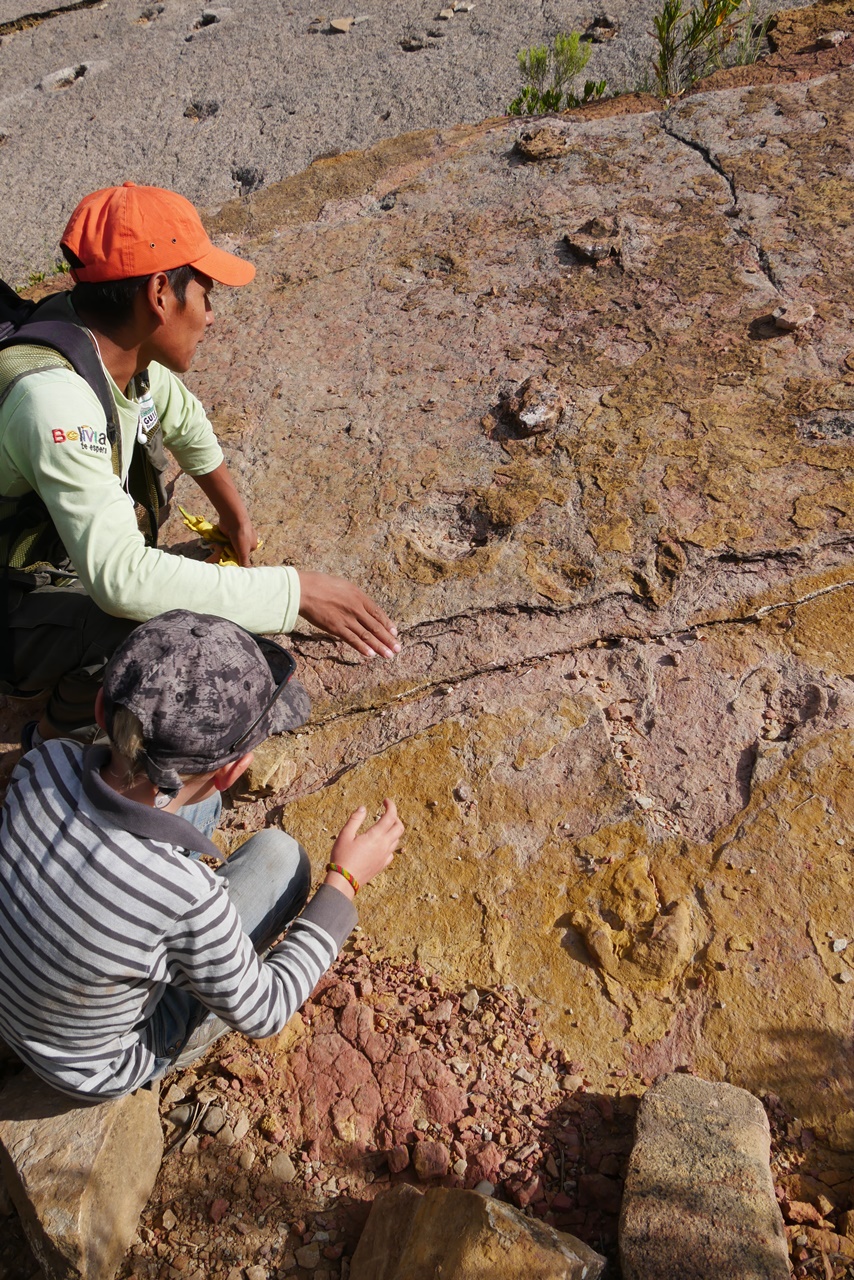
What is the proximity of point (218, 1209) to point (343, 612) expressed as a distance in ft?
Answer: 3.74

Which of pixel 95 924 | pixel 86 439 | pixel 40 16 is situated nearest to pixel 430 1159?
pixel 95 924

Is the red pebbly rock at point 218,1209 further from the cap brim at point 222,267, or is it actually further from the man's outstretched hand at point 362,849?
the cap brim at point 222,267

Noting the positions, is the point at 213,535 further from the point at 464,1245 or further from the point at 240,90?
the point at 240,90

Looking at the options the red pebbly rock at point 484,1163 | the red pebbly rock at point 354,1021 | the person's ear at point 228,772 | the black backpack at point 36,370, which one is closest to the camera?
the person's ear at point 228,772

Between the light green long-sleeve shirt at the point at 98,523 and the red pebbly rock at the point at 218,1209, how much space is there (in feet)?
3.48

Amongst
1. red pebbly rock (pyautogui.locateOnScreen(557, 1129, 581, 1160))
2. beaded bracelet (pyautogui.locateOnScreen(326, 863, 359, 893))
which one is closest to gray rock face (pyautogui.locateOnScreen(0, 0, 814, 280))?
beaded bracelet (pyautogui.locateOnScreen(326, 863, 359, 893))

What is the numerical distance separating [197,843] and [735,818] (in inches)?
45.9

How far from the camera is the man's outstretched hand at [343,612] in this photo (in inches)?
78.5

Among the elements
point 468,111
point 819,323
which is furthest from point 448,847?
point 468,111

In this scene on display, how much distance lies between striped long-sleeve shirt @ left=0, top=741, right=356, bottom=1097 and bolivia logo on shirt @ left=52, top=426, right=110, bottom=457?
661 mm

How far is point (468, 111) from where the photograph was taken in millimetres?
5105

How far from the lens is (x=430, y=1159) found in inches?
64.3

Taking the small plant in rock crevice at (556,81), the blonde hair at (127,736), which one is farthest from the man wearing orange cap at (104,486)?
the small plant in rock crevice at (556,81)

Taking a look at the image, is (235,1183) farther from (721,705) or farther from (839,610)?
(839,610)
